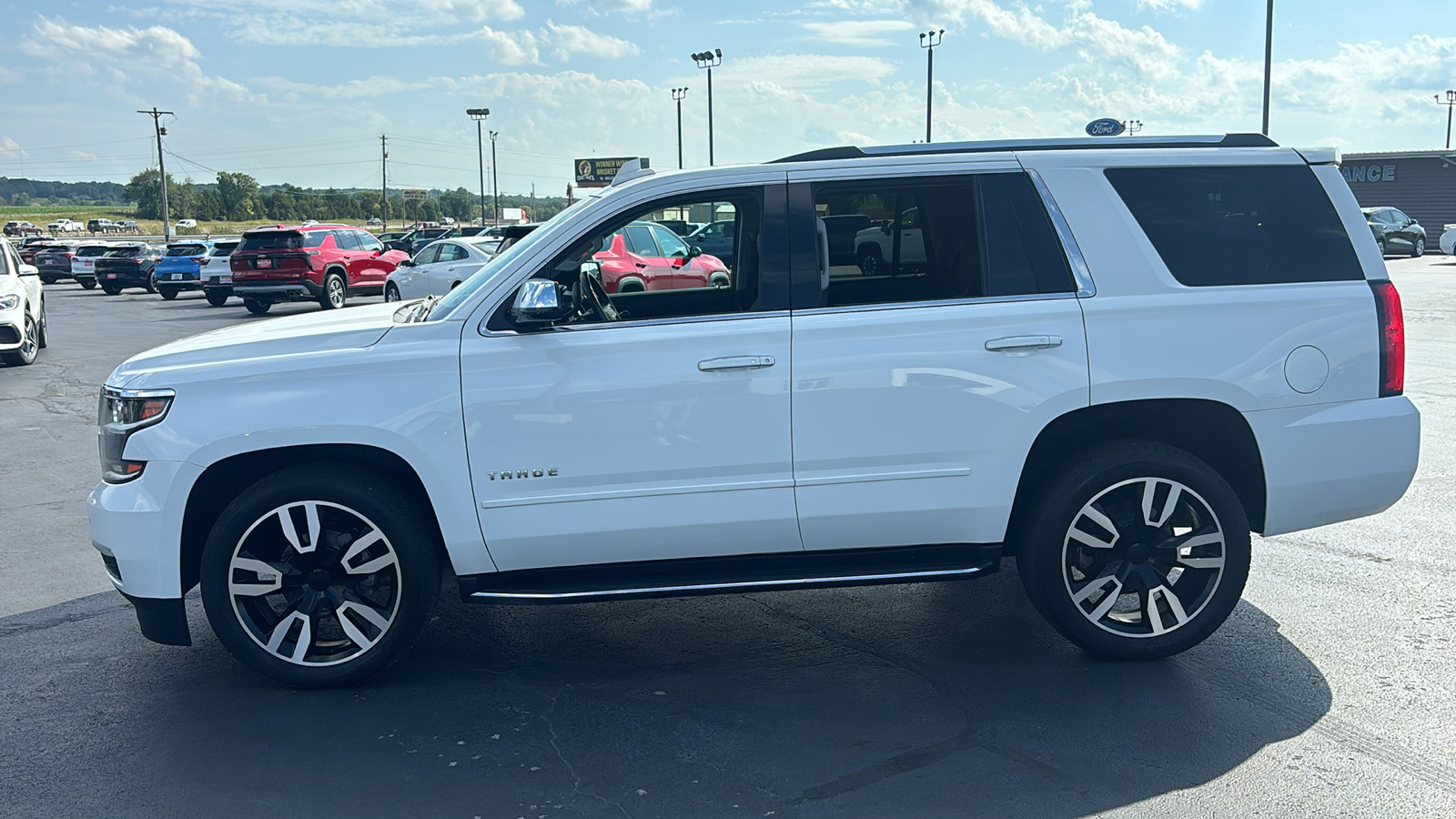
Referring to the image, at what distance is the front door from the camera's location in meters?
4.27

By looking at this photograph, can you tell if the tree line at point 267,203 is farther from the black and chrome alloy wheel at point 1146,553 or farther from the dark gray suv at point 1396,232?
the black and chrome alloy wheel at point 1146,553

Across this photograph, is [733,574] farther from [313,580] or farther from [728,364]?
[313,580]

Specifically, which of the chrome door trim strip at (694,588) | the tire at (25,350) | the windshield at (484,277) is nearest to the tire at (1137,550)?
the chrome door trim strip at (694,588)

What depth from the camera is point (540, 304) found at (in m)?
4.26

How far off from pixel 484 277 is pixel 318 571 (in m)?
1.30

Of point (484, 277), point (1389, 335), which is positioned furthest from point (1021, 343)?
point (484, 277)

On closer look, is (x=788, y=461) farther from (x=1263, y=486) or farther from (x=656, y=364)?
(x=1263, y=486)

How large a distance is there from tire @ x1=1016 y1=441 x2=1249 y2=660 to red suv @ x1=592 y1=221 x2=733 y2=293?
1657 millimetres

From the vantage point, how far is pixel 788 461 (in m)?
4.34

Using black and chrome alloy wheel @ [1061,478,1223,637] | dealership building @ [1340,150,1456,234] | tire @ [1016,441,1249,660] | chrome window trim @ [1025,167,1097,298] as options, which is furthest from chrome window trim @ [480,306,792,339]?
dealership building @ [1340,150,1456,234]

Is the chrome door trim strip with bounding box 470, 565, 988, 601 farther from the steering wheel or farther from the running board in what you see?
the steering wheel

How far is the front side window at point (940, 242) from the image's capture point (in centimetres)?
449

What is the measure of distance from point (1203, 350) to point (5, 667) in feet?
16.1

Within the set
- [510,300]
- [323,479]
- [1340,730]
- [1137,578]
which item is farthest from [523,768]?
[1340,730]
